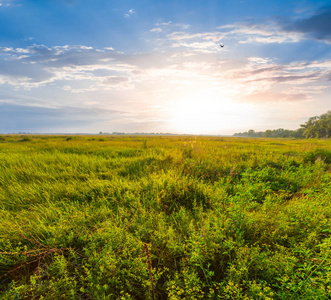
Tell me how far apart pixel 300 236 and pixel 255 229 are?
1.99 ft

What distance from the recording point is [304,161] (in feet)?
24.3

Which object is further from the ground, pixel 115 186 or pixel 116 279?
pixel 115 186

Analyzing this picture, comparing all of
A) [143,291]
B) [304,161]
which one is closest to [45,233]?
[143,291]

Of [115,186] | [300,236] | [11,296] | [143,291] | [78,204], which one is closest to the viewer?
[11,296]

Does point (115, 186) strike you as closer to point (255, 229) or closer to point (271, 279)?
point (255, 229)

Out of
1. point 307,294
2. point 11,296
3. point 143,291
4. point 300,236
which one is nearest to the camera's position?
point 307,294

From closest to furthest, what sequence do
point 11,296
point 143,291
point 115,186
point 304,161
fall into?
1. point 11,296
2. point 143,291
3. point 115,186
4. point 304,161

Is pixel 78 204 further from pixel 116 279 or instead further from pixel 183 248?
pixel 183 248

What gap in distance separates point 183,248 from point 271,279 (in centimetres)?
105

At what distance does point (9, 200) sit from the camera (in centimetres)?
337

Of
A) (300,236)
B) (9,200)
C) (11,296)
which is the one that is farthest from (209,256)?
(9,200)

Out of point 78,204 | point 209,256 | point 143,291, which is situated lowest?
point 143,291

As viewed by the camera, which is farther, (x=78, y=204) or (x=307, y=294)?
(x=78, y=204)

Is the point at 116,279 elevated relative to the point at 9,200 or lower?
lower
